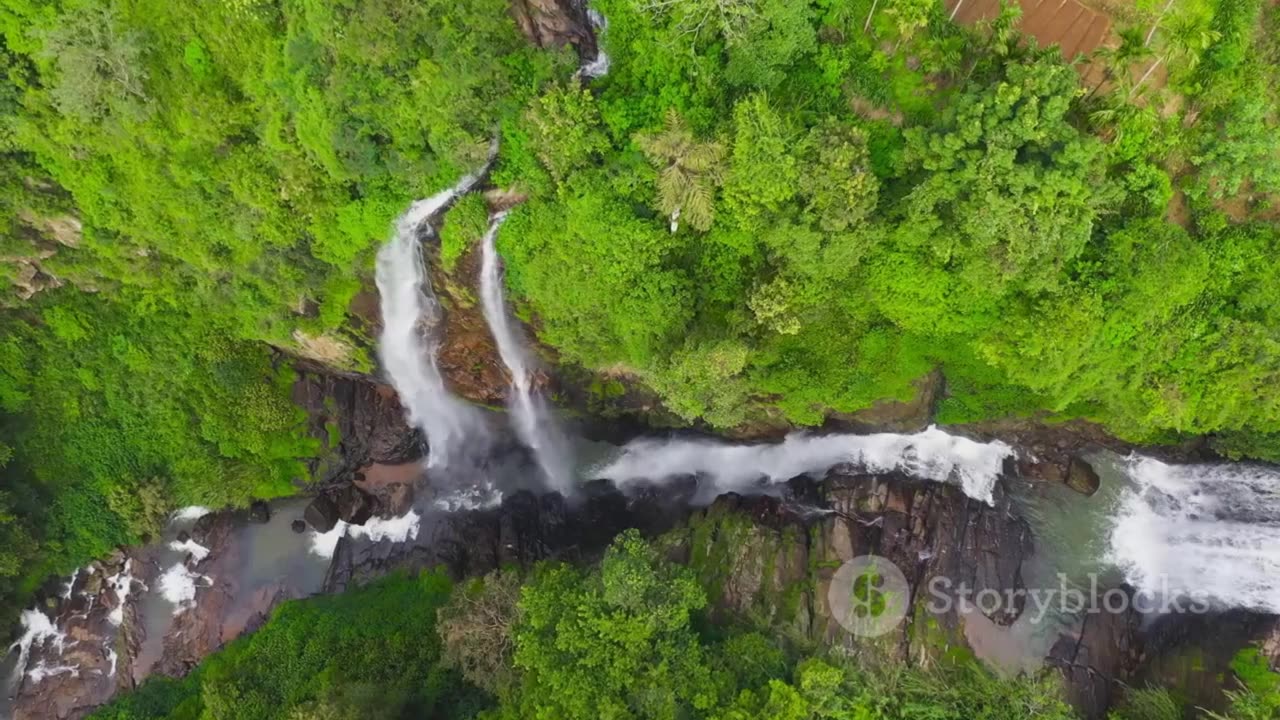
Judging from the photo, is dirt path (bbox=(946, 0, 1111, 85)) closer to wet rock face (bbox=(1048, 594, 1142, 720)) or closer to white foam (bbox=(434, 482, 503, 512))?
wet rock face (bbox=(1048, 594, 1142, 720))

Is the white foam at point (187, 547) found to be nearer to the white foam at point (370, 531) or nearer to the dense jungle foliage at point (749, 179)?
the white foam at point (370, 531)

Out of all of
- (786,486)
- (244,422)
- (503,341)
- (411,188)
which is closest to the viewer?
(411,188)

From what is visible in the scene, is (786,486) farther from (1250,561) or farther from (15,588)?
(15,588)

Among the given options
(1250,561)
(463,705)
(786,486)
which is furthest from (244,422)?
(1250,561)

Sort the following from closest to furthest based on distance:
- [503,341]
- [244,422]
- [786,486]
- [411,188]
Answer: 1. [411,188]
2. [503,341]
3. [786,486]
4. [244,422]

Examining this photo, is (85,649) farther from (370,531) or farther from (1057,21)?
(1057,21)

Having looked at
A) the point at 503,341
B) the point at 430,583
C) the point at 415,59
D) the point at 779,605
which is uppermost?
the point at 415,59

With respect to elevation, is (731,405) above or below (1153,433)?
below
